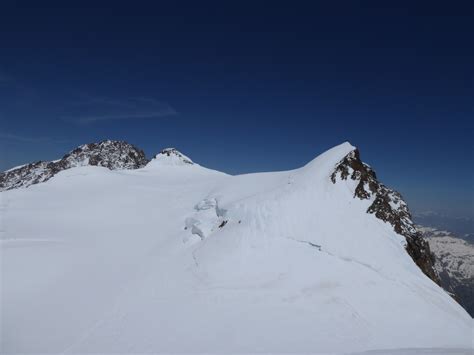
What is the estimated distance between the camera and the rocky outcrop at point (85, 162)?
10079 centimetres

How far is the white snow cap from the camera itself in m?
52.9

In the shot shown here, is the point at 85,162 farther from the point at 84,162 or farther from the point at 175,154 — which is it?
the point at 175,154

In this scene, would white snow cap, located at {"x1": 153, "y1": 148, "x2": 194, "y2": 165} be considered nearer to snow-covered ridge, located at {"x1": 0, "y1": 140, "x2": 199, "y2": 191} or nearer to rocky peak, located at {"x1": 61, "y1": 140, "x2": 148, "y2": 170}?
snow-covered ridge, located at {"x1": 0, "y1": 140, "x2": 199, "y2": 191}

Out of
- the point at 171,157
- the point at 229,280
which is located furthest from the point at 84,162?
the point at 229,280

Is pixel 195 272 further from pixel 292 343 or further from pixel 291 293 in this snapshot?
pixel 292 343

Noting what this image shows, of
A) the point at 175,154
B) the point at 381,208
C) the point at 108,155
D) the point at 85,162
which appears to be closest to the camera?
the point at 381,208

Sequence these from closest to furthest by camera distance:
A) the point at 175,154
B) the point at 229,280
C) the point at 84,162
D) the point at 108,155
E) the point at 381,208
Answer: the point at 229,280 < the point at 381,208 < the point at 175,154 < the point at 108,155 < the point at 84,162

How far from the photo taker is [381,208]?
803 inches

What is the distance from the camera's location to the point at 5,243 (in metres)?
18.0

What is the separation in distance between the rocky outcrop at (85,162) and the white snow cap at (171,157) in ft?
168

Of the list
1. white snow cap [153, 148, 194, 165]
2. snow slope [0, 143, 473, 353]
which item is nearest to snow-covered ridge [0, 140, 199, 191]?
white snow cap [153, 148, 194, 165]

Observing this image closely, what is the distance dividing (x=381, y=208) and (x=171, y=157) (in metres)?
40.5

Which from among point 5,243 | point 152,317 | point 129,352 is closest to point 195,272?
point 152,317

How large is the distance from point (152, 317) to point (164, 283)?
110 inches
